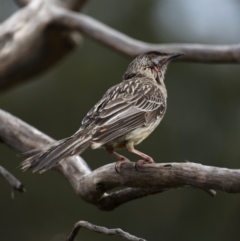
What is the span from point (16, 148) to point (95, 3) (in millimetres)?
7979

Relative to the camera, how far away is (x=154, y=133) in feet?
Result: 38.9

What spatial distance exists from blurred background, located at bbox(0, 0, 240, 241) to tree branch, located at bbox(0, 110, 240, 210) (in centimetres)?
414

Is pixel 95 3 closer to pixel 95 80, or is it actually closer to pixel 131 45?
pixel 95 80

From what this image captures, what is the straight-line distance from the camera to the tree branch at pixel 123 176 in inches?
186

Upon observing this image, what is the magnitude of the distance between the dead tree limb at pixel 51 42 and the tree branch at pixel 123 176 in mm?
1932

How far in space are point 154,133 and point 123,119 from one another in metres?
5.94

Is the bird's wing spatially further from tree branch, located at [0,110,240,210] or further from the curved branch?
the curved branch

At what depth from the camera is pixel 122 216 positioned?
1127cm

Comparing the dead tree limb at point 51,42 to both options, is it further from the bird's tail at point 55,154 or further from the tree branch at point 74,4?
the bird's tail at point 55,154

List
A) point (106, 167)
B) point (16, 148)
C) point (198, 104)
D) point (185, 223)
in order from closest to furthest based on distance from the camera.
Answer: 1. point (106, 167)
2. point (16, 148)
3. point (185, 223)
4. point (198, 104)

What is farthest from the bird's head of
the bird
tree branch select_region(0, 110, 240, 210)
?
tree branch select_region(0, 110, 240, 210)

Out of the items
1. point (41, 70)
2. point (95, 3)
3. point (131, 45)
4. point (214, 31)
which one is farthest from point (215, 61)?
point (95, 3)

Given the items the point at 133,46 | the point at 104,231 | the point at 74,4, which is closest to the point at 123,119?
the point at 104,231

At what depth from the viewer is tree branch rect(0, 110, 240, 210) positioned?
4.72 meters
